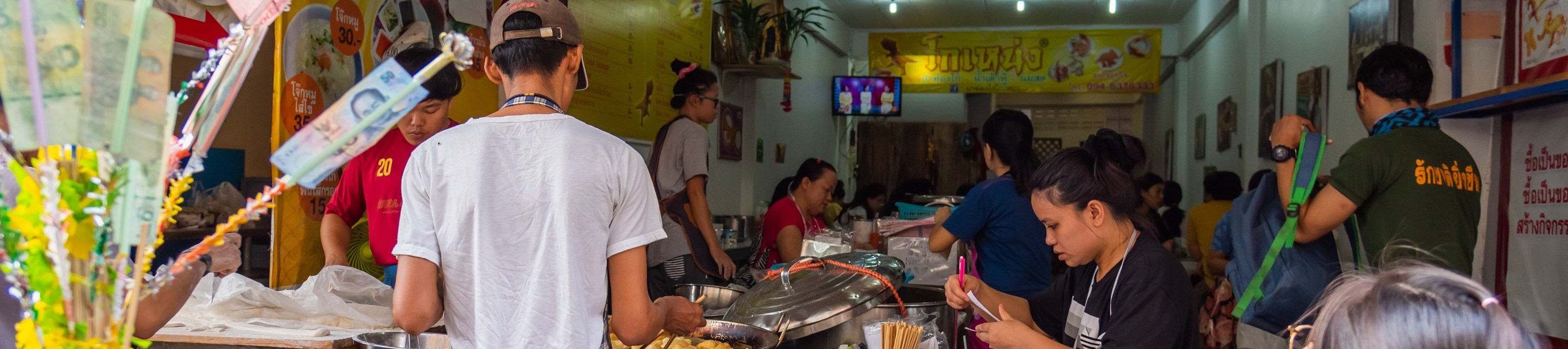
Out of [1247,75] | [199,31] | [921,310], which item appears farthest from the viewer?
[1247,75]

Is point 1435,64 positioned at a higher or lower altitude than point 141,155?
higher

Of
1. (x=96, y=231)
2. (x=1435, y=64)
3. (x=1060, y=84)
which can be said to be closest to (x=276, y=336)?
A: (x=96, y=231)

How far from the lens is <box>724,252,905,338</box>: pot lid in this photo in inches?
93.0

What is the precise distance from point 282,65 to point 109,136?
2.49m

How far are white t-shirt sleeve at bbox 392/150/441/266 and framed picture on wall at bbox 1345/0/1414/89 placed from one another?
3.51m

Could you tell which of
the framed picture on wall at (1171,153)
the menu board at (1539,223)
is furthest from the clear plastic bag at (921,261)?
the framed picture on wall at (1171,153)

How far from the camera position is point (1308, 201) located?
9.05 feet

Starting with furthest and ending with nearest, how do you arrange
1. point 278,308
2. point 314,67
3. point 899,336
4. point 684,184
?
point 684,184, point 314,67, point 278,308, point 899,336

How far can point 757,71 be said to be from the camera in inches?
312

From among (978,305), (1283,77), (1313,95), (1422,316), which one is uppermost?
(1283,77)

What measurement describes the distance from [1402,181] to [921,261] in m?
1.94

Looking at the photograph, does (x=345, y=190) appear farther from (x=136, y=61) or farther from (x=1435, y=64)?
(x=1435, y=64)

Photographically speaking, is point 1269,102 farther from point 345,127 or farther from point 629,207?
point 345,127

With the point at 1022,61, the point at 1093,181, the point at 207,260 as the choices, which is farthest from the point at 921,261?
the point at 1022,61
